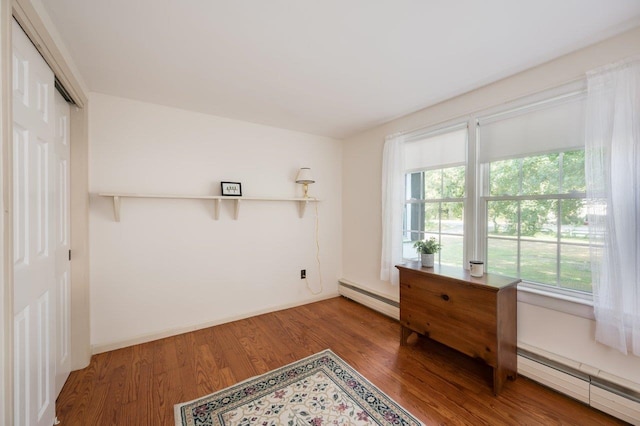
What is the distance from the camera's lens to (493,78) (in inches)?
83.5

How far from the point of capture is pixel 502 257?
7.29 ft

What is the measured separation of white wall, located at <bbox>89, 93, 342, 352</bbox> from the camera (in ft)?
7.81

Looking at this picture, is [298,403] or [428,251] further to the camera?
[428,251]

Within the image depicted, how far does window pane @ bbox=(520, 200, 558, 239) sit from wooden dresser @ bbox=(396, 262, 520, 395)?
1.38ft

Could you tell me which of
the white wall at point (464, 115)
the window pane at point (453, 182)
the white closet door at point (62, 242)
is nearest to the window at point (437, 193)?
the window pane at point (453, 182)

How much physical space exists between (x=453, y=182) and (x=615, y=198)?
44.6 inches

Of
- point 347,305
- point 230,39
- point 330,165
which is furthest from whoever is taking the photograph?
point 330,165

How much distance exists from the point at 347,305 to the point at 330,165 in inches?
79.0

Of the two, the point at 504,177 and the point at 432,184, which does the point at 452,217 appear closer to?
the point at 432,184

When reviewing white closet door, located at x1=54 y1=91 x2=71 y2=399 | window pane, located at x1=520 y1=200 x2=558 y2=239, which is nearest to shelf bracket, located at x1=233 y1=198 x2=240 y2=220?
white closet door, located at x1=54 y1=91 x2=71 y2=399

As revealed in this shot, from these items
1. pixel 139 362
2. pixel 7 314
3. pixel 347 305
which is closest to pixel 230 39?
pixel 7 314

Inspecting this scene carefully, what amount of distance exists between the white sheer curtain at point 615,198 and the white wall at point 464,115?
0.12 metres

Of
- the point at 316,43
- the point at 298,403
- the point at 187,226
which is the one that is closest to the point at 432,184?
the point at 316,43

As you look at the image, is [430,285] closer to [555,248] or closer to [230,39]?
[555,248]
